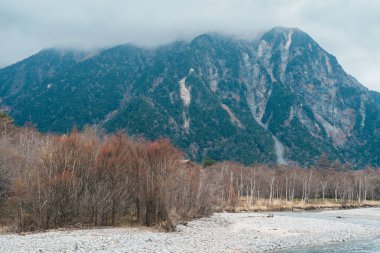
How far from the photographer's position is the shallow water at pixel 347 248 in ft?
108

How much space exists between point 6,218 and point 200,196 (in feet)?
80.1

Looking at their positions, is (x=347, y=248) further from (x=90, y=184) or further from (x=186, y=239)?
(x=90, y=184)

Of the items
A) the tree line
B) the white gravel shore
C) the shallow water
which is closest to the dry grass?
the white gravel shore

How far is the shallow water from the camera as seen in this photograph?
3288 centimetres

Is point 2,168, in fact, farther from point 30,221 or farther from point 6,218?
point 30,221

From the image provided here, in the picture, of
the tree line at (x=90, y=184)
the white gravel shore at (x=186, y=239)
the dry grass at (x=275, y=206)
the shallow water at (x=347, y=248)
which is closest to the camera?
the white gravel shore at (x=186, y=239)

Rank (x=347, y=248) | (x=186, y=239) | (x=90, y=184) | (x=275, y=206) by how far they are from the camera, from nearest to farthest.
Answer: (x=186, y=239)
(x=347, y=248)
(x=90, y=184)
(x=275, y=206)

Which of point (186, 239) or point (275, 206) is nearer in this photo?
point (186, 239)

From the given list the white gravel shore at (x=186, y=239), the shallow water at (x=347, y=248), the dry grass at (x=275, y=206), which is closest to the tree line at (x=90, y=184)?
the white gravel shore at (x=186, y=239)

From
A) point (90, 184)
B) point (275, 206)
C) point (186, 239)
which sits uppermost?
point (90, 184)

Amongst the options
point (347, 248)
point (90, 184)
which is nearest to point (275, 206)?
point (347, 248)

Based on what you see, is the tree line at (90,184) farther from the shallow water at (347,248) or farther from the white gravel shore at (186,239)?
the shallow water at (347,248)

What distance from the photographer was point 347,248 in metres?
34.9

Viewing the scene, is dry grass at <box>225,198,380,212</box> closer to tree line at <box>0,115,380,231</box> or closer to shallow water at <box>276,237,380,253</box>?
tree line at <box>0,115,380,231</box>
